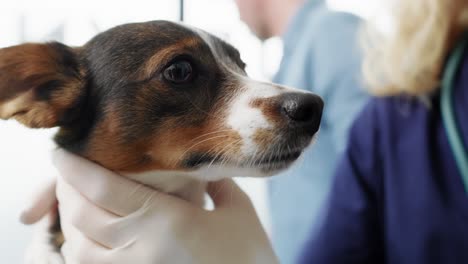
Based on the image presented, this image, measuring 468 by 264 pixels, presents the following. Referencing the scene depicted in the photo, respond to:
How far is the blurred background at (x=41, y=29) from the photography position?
74cm

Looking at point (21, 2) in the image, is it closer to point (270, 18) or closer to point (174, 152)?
point (174, 152)

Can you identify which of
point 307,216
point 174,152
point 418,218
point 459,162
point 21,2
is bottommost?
point 307,216

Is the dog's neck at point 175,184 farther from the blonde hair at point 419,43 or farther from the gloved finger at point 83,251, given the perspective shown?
the blonde hair at point 419,43

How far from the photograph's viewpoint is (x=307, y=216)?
1411mm

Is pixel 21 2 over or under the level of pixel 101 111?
over

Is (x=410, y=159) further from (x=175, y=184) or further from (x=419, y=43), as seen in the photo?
(x=175, y=184)

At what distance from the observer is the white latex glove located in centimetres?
81

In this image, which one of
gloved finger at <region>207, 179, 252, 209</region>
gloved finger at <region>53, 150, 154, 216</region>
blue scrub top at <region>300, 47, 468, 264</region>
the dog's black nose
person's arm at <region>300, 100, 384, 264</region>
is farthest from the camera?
person's arm at <region>300, 100, 384, 264</region>

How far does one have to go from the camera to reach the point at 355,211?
1216mm

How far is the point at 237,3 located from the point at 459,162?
67 centimetres

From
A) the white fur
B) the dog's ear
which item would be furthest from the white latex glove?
the white fur

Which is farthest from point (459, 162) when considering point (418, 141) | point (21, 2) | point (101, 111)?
point (21, 2)

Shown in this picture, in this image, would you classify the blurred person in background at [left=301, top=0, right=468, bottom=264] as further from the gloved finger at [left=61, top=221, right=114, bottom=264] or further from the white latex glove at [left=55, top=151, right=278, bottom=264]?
the gloved finger at [left=61, top=221, right=114, bottom=264]

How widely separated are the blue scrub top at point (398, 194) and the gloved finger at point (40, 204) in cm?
70
